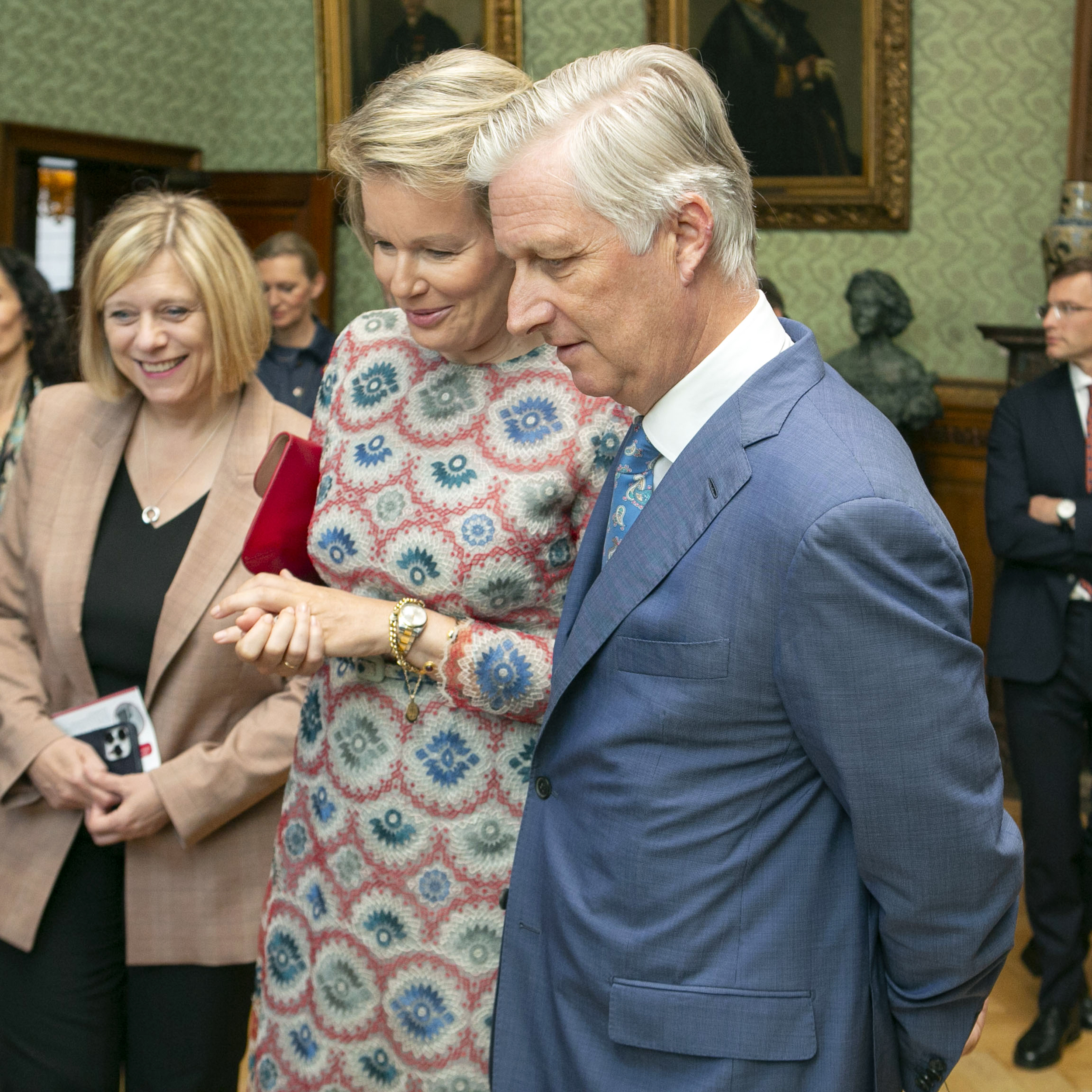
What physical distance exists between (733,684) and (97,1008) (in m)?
1.62

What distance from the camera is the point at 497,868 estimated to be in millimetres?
1886

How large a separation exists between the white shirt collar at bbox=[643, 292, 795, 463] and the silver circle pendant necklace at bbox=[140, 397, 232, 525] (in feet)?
4.17

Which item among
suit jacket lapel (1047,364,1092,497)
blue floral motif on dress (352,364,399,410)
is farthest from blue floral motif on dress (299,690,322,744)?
suit jacket lapel (1047,364,1092,497)

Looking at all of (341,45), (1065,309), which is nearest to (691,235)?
(1065,309)

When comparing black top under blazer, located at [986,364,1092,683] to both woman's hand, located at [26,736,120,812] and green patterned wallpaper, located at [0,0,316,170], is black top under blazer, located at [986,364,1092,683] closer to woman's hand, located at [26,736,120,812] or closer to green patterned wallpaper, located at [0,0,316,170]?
woman's hand, located at [26,736,120,812]

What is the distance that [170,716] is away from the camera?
90.4 inches

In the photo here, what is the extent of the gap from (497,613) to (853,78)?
238 inches

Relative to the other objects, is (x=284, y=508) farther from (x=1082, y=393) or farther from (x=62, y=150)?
(x=62, y=150)

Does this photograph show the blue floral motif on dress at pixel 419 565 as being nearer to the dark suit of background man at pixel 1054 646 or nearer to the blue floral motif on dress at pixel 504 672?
the blue floral motif on dress at pixel 504 672

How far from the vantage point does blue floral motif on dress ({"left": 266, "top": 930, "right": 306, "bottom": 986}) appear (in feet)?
6.61

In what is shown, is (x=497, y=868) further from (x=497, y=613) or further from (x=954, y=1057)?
(x=954, y=1057)

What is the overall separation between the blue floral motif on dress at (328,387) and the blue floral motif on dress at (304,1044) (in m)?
1.00

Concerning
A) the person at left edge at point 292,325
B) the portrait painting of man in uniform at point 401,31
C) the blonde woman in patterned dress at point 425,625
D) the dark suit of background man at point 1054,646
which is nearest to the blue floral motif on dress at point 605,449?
the blonde woman in patterned dress at point 425,625

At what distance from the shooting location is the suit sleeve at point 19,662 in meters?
2.34
